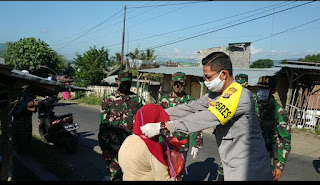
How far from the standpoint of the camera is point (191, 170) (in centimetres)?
518

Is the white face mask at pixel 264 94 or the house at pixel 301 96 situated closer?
the white face mask at pixel 264 94

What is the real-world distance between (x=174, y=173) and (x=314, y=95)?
38.5 ft

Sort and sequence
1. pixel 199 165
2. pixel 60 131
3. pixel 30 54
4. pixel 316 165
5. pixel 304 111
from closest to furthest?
pixel 199 165 < pixel 60 131 < pixel 316 165 < pixel 304 111 < pixel 30 54

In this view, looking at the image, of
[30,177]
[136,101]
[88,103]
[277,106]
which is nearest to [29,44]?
[88,103]

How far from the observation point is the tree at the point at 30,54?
1859cm

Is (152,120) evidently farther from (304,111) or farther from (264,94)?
(304,111)

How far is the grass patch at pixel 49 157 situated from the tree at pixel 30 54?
44.9ft

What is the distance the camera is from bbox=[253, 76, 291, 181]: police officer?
3.00m

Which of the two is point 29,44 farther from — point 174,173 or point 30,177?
point 174,173

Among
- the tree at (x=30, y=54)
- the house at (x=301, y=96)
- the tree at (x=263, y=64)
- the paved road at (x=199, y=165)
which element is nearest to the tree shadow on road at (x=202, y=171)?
the paved road at (x=199, y=165)

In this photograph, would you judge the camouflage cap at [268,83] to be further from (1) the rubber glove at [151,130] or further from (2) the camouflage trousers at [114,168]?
(2) the camouflage trousers at [114,168]

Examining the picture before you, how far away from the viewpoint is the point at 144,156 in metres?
2.10

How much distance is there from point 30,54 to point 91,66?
5456 mm

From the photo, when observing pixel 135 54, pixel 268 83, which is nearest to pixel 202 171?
pixel 268 83
